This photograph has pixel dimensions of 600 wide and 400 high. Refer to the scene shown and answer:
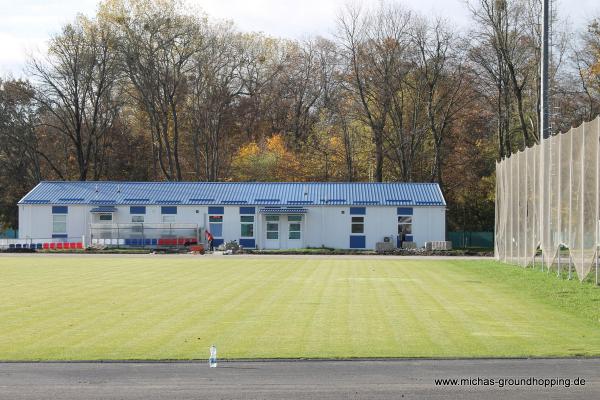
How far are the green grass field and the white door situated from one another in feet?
96.3

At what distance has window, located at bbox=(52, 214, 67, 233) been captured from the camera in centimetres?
5888

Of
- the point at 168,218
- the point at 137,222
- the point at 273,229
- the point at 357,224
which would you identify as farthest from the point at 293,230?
the point at 137,222

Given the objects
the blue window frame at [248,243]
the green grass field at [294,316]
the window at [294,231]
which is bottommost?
the green grass field at [294,316]

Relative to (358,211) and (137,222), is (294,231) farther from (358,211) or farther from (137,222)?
(137,222)

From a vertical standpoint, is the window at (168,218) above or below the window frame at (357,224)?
above

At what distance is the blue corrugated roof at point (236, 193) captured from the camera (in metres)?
58.2

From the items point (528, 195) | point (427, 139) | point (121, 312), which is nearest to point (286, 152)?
point (427, 139)

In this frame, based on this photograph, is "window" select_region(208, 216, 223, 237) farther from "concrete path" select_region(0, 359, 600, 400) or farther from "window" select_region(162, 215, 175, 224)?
"concrete path" select_region(0, 359, 600, 400)

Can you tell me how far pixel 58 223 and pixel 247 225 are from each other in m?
14.0

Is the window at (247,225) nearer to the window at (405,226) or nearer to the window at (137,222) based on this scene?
the window at (137,222)

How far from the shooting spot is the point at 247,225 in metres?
58.2

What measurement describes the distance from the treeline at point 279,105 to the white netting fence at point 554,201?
23775 mm

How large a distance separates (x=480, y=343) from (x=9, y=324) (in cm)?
910

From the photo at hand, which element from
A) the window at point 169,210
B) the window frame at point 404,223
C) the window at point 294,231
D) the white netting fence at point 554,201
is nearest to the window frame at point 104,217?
the window at point 169,210
